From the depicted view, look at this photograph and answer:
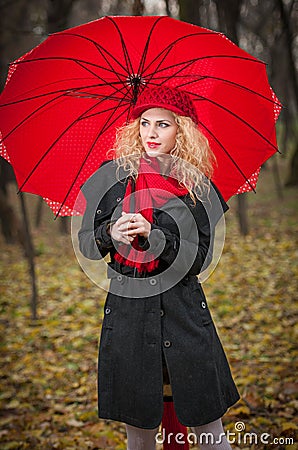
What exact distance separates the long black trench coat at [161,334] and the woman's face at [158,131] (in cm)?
26

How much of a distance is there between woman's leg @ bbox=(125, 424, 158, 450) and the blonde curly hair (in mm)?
1102

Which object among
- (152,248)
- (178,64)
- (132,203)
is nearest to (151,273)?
(152,248)

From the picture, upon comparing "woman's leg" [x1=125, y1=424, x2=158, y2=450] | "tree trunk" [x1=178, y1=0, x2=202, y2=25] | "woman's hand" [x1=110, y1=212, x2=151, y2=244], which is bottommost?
"woman's leg" [x1=125, y1=424, x2=158, y2=450]

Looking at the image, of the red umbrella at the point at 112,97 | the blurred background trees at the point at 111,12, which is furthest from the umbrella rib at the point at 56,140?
the blurred background trees at the point at 111,12

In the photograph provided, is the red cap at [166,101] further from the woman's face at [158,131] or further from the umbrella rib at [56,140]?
the umbrella rib at [56,140]

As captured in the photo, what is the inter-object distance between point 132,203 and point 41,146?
2.05 ft

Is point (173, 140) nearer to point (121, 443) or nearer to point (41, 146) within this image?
point (41, 146)

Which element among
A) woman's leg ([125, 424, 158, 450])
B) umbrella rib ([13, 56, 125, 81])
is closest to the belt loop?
woman's leg ([125, 424, 158, 450])

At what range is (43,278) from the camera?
27.1 feet

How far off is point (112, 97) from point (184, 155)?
1.78ft

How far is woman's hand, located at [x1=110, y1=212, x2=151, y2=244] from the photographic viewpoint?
6.49ft

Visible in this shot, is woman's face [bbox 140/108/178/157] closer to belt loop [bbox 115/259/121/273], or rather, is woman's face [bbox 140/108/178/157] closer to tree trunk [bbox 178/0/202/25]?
belt loop [bbox 115/259/121/273]

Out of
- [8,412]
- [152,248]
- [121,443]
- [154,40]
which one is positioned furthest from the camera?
[8,412]

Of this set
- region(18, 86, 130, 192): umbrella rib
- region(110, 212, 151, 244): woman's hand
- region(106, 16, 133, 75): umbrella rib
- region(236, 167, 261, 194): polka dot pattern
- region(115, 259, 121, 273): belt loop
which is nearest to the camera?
region(110, 212, 151, 244): woman's hand
